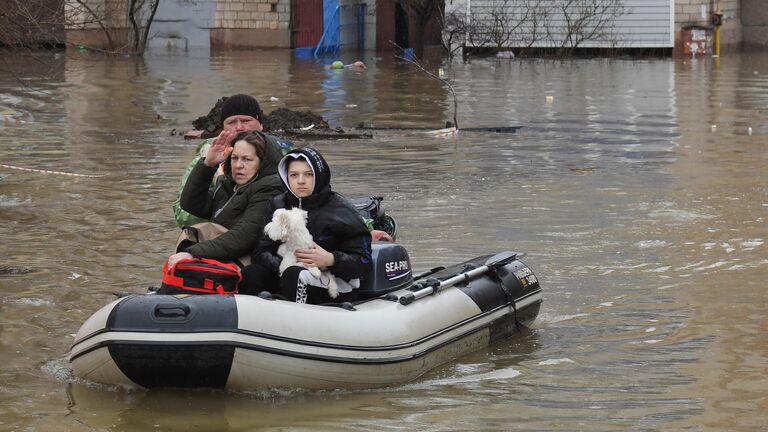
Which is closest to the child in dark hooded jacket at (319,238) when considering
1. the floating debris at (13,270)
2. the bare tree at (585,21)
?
the floating debris at (13,270)

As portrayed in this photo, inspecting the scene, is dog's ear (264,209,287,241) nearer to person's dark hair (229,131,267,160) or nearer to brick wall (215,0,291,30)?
person's dark hair (229,131,267,160)

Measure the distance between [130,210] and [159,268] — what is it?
2566mm

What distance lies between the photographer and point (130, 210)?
1193 cm

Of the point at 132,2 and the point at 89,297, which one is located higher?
the point at 132,2

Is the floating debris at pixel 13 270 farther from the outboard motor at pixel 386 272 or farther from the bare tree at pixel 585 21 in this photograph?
the bare tree at pixel 585 21

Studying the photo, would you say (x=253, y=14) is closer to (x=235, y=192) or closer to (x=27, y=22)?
(x=27, y=22)

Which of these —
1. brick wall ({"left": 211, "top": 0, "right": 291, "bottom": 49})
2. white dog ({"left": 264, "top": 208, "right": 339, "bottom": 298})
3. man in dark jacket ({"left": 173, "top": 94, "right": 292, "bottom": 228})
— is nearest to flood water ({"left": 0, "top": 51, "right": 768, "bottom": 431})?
white dog ({"left": 264, "top": 208, "right": 339, "bottom": 298})

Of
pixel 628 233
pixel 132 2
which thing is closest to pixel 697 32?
pixel 132 2

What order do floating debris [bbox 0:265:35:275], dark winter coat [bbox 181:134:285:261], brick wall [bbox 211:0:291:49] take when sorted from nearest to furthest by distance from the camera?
dark winter coat [bbox 181:134:285:261], floating debris [bbox 0:265:35:275], brick wall [bbox 211:0:291:49]

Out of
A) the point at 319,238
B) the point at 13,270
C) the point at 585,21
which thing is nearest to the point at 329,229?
the point at 319,238

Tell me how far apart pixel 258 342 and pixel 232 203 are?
3.95ft

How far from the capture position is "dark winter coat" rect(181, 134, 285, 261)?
7.08m

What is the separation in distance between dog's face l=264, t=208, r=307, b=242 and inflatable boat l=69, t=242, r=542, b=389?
356 millimetres

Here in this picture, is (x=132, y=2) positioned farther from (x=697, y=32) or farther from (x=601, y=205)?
(x=601, y=205)
